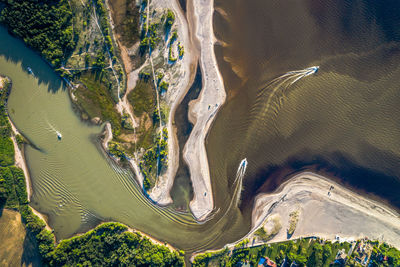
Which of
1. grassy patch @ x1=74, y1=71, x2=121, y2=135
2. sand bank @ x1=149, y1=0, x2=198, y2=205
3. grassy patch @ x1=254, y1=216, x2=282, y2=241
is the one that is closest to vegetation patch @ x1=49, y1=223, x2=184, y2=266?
sand bank @ x1=149, y1=0, x2=198, y2=205

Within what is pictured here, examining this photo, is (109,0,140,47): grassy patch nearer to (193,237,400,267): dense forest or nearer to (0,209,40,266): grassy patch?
(0,209,40,266): grassy patch

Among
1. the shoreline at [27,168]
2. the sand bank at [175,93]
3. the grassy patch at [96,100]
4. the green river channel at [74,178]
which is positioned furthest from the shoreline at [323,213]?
the grassy patch at [96,100]

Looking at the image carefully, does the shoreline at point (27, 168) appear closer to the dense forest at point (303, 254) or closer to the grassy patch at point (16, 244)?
the grassy patch at point (16, 244)

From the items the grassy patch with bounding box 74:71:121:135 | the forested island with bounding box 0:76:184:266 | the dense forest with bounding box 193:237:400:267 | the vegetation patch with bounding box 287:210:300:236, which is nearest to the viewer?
the forested island with bounding box 0:76:184:266

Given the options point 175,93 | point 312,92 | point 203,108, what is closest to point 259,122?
point 203,108

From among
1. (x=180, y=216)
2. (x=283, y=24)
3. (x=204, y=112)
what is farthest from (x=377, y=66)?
(x=180, y=216)

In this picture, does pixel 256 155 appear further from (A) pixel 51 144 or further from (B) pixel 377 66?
(A) pixel 51 144

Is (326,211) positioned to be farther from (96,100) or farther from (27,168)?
(27,168)

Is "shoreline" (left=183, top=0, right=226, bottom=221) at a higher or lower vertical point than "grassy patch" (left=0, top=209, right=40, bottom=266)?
higher
